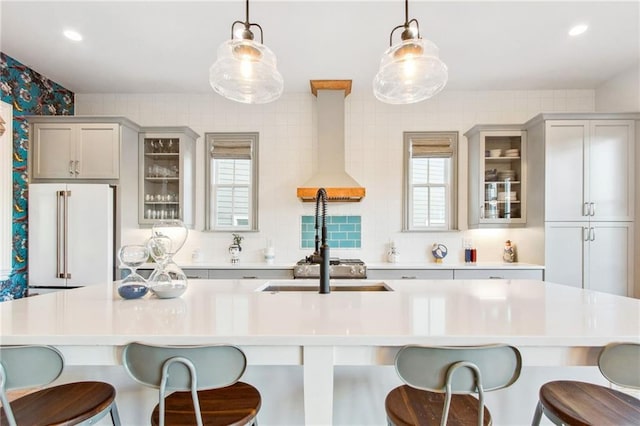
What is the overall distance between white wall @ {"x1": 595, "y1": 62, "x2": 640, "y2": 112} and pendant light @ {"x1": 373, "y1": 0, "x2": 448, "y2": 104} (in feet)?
9.75

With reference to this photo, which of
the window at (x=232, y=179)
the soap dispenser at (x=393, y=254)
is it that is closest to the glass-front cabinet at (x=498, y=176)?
the soap dispenser at (x=393, y=254)

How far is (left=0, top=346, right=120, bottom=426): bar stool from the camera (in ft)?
3.37

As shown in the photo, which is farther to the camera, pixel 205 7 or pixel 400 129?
pixel 400 129

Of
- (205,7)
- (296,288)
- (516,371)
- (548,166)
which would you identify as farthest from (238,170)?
(516,371)

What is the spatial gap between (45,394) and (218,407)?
2.16 feet

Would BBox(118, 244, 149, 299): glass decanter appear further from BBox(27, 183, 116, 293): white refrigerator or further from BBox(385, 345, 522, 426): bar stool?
BBox(27, 183, 116, 293): white refrigerator

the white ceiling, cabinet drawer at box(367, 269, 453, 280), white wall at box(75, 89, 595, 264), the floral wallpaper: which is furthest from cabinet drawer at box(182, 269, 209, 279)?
the white ceiling

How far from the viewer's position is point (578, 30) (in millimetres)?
2742

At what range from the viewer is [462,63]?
3312 mm

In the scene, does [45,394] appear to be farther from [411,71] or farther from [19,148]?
[19,148]

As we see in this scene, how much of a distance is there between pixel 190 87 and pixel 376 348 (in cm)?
375

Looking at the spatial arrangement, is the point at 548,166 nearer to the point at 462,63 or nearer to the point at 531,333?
the point at 462,63

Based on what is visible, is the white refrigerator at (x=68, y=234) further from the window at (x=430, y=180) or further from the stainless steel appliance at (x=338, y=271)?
the window at (x=430, y=180)

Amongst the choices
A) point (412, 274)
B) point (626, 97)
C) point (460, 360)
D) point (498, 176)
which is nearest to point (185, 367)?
point (460, 360)
